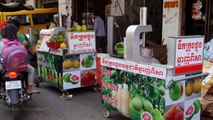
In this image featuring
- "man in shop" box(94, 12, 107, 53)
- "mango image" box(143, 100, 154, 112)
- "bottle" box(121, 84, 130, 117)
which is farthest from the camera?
"man in shop" box(94, 12, 107, 53)

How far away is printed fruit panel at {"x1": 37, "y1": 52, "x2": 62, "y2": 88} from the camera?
6.32 m

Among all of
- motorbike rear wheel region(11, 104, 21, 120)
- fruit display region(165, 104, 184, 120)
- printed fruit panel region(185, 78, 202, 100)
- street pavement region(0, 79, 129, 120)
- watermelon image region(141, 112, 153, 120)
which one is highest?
printed fruit panel region(185, 78, 202, 100)

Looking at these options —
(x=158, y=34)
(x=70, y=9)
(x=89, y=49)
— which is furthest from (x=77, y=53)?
(x=70, y=9)

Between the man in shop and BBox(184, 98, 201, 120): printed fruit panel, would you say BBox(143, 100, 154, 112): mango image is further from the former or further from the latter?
the man in shop

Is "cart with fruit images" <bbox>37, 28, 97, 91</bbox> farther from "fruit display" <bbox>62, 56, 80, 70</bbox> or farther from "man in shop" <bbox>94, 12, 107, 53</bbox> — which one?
"man in shop" <bbox>94, 12, 107, 53</bbox>

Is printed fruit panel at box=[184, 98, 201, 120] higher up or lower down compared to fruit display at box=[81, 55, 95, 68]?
lower down

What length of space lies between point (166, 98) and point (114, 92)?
113 cm

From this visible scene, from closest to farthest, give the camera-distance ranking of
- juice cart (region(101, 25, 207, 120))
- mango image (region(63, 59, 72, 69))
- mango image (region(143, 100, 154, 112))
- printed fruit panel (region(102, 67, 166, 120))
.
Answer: juice cart (region(101, 25, 207, 120)), printed fruit panel (region(102, 67, 166, 120)), mango image (region(143, 100, 154, 112)), mango image (region(63, 59, 72, 69))

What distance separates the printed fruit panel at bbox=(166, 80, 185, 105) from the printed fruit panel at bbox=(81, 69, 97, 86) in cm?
303

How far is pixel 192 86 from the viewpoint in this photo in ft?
13.0

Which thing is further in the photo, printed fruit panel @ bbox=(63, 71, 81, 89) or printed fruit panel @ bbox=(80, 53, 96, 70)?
printed fruit panel @ bbox=(80, 53, 96, 70)

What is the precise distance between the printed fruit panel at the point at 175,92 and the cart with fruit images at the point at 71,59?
2.99 m

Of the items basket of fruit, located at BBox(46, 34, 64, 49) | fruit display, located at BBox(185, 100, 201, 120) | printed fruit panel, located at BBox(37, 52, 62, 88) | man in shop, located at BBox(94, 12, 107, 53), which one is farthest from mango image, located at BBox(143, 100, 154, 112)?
man in shop, located at BBox(94, 12, 107, 53)

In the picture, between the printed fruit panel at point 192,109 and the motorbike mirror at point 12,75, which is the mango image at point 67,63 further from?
the printed fruit panel at point 192,109
